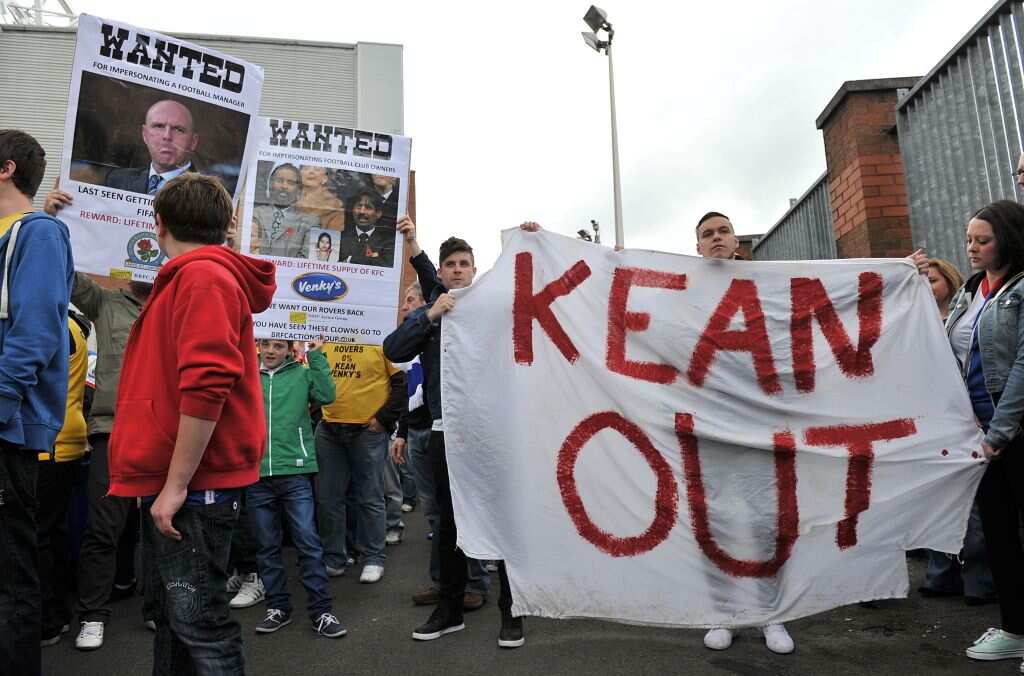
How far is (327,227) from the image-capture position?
436cm

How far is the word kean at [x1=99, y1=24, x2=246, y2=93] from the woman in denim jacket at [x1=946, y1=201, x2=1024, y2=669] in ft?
12.8

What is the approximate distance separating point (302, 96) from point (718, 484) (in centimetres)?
1856

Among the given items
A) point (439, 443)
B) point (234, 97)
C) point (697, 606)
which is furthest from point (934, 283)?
point (234, 97)

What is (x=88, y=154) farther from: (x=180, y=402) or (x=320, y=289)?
(x=180, y=402)

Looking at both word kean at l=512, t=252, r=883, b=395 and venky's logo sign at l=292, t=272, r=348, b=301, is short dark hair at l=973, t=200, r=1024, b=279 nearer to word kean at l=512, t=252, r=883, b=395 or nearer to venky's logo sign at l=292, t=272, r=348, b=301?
word kean at l=512, t=252, r=883, b=395

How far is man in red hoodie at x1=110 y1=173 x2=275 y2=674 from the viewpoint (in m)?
2.12

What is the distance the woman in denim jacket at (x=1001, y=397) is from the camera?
3312mm

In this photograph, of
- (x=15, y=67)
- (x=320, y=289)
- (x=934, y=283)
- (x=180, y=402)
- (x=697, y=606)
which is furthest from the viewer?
(x=15, y=67)

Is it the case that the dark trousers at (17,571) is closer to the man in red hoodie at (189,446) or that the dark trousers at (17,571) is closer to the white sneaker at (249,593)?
the man in red hoodie at (189,446)

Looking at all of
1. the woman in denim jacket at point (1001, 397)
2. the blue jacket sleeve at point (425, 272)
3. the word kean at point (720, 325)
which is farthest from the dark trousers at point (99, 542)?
the woman in denim jacket at point (1001, 397)

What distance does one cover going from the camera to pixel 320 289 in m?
4.26

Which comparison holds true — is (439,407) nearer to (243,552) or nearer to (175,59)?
(243,552)

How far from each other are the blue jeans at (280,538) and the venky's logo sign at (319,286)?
1.08 m

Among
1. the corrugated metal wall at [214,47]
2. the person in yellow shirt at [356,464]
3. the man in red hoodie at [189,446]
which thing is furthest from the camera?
the corrugated metal wall at [214,47]
